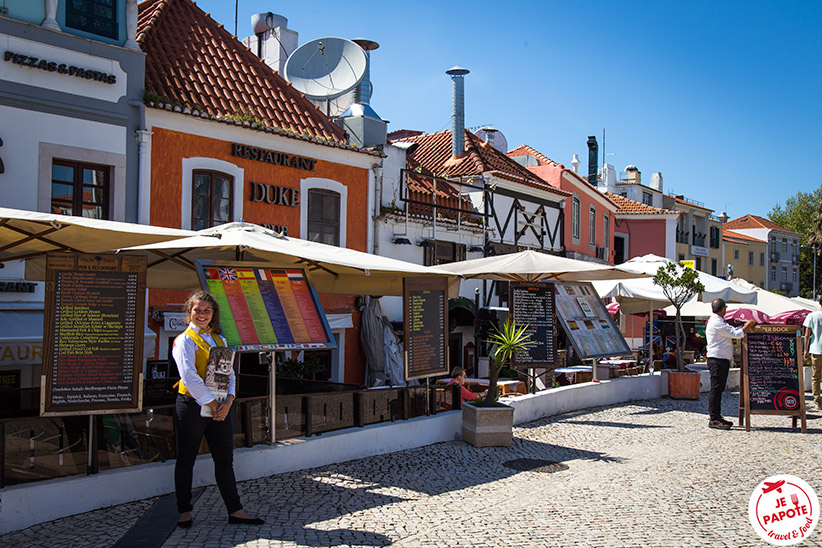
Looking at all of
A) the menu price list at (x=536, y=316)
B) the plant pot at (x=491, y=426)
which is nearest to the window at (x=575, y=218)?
the menu price list at (x=536, y=316)

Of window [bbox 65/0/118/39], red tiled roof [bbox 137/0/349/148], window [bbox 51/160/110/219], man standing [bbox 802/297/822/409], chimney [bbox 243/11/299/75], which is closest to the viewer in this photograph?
window [bbox 51/160/110/219]

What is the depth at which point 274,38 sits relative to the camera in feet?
63.2

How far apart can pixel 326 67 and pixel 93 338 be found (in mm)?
12003

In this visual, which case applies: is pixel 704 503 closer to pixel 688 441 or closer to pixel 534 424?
pixel 688 441

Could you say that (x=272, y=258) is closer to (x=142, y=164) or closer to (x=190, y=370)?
(x=190, y=370)

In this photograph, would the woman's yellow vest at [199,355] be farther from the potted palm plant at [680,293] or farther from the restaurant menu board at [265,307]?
the potted palm plant at [680,293]

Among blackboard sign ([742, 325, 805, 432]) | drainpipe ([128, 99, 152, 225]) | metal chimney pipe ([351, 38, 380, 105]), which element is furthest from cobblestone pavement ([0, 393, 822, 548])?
metal chimney pipe ([351, 38, 380, 105])

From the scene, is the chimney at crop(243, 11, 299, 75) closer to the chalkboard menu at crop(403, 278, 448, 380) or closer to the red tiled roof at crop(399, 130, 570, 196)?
the red tiled roof at crop(399, 130, 570, 196)

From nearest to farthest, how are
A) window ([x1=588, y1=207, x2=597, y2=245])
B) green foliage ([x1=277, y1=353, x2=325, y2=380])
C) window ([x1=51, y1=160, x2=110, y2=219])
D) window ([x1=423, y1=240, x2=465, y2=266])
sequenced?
window ([x1=51, y1=160, x2=110, y2=219]), green foliage ([x1=277, y1=353, x2=325, y2=380]), window ([x1=423, y1=240, x2=465, y2=266]), window ([x1=588, y1=207, x2=597, y2=245])

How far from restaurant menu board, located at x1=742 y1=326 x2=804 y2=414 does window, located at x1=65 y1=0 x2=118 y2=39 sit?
10.8 metres

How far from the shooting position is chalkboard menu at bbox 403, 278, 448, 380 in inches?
354

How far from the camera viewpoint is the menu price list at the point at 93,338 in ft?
19.4

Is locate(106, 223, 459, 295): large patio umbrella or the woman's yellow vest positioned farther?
locate(106, 223, 459, 295): large patio umbrella

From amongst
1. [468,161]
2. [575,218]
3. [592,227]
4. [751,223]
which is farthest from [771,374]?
[751,223]
